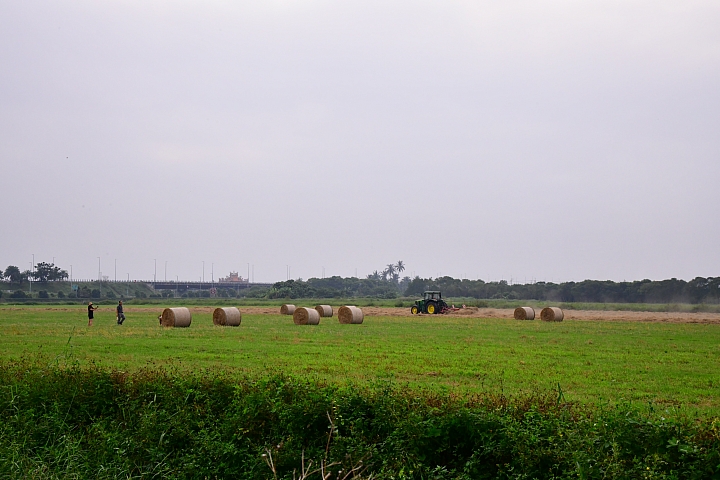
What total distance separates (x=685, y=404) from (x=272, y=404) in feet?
24.8

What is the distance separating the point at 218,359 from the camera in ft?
62.8

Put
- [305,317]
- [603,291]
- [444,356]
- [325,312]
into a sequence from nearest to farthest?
[444,356] < [305,317] < [325,312] < [603,291]

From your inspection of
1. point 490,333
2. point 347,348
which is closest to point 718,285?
point 490,333

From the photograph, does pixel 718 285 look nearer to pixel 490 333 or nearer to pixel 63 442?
pixel 490 333

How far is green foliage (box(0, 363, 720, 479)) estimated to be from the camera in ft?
25.6

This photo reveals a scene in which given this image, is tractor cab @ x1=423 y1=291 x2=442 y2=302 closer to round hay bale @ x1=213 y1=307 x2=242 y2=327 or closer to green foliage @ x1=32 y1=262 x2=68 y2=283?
round hay bale @ x1=213 y1=307 x2=242 y2=327

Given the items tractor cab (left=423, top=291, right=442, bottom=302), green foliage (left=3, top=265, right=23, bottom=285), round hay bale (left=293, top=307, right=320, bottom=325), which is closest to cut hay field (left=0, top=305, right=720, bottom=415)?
round hay bale (left=293, top=307, right=320, bottom=325)

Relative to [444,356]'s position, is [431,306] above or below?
above

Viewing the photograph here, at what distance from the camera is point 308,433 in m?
9.77

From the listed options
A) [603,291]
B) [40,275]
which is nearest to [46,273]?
[40,275]

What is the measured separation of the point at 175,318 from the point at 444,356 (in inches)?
672

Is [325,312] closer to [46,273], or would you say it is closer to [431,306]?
[431,306]

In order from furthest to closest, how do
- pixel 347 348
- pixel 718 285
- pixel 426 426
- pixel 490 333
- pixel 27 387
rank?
pixel 718 285
pixel 490 333
pixel 347 348
pixel 27 387
pixel 426 426

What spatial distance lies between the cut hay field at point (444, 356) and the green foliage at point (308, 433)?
2.12 m
